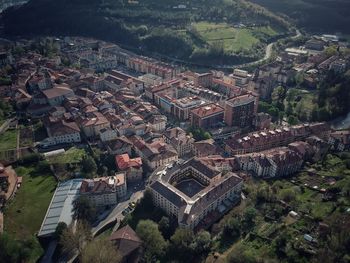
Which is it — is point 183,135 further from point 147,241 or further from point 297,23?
point 297,23

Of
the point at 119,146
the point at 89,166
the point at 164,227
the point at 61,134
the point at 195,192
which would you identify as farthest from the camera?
the point at 61,134

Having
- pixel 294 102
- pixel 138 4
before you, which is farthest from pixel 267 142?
pixel 138 4

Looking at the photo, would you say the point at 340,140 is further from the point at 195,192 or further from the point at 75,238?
the point at 75,238

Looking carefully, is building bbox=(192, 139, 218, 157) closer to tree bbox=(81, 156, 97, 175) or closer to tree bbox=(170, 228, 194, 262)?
tree bbox=(81, 156, 97, 175)

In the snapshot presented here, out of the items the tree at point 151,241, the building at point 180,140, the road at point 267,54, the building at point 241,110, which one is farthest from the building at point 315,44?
the tree at point 151,241

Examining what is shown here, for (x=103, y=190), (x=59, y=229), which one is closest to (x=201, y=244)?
(x=103, y=190)

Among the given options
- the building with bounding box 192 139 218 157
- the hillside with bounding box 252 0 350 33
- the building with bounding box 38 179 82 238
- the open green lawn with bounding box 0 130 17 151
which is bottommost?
the building with bounding box 38 179 82 238

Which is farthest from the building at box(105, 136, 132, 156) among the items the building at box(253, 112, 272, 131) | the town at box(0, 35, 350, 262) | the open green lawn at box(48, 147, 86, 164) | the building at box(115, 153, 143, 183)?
the building at box(253, 112, 272, 131)
